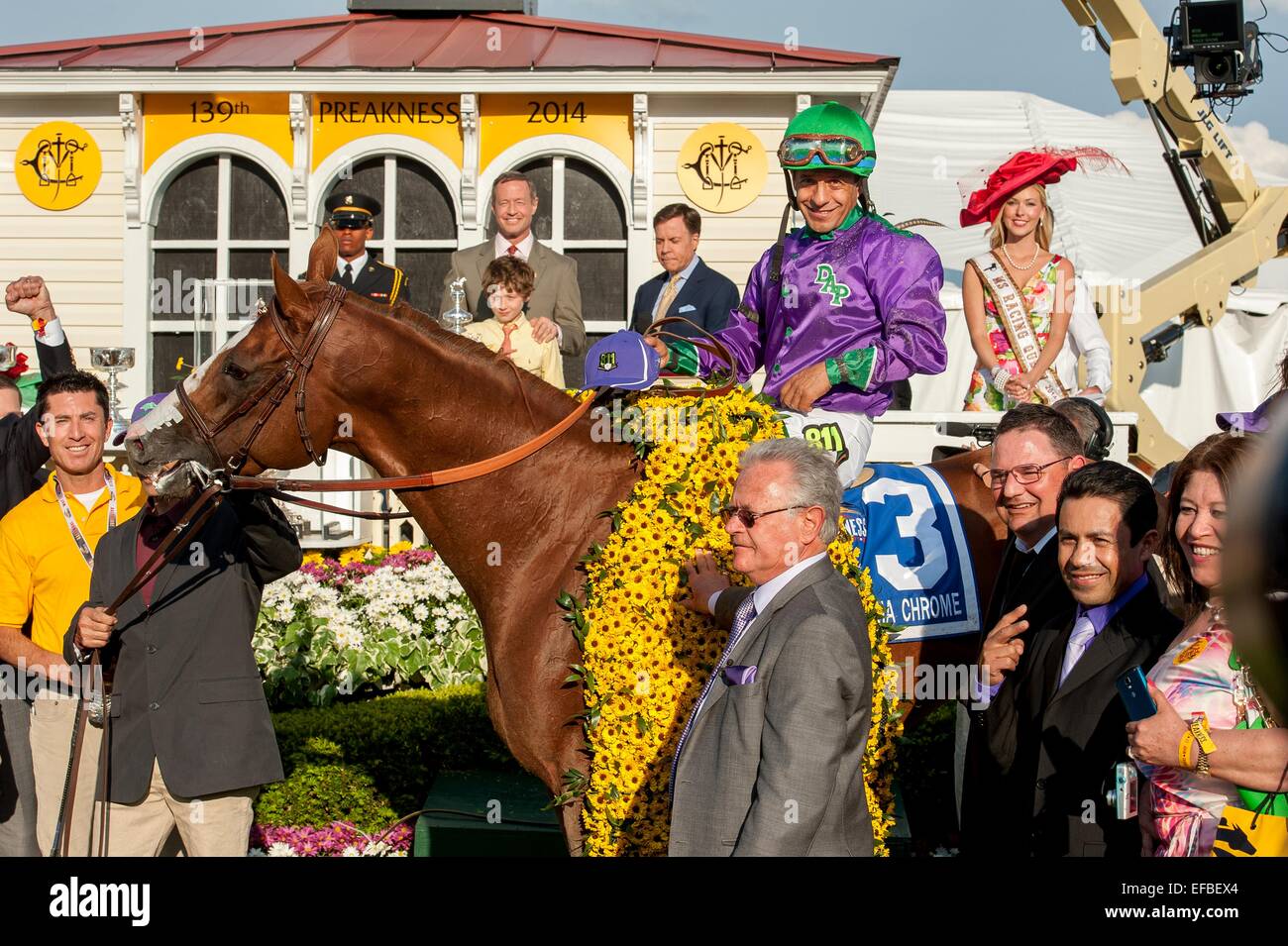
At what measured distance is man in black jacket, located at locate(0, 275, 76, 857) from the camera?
15.1ft

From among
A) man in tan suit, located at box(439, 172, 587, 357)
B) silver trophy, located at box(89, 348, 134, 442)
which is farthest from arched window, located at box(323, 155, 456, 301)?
man in tan suit, located at box(439, 172, 587, 357)

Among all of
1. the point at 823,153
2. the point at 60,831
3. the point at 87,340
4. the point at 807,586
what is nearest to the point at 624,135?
the point at 87,340

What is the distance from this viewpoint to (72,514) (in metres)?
4.71

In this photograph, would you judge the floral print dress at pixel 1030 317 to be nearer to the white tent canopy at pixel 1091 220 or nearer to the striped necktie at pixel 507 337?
the striped necktie at pixel 507 337

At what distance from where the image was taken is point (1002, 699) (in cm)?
362

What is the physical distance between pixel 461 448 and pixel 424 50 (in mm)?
8514

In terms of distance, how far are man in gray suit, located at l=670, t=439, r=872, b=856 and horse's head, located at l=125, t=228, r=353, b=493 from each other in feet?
5.56

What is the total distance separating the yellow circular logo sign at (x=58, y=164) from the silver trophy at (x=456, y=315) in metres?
5.73

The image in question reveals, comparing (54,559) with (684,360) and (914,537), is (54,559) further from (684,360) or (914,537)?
(914,537)

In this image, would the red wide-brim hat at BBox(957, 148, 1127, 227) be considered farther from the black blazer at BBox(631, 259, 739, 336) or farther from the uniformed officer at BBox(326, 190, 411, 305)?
the uniformed officer at BBox(326, 190, 411, 305)

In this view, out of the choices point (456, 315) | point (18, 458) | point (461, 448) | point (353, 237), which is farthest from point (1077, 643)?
point (353, 237)
